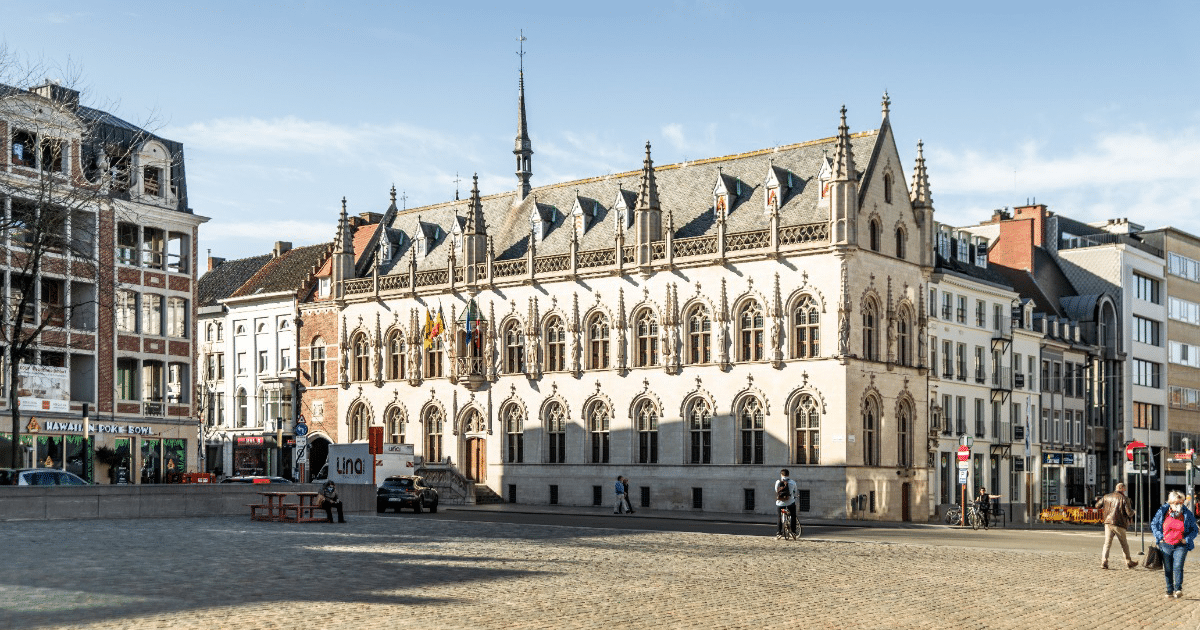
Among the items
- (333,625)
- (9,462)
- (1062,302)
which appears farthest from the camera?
(1062,302)

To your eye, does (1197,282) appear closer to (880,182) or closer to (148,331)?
(880,182)

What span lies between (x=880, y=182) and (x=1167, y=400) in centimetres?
3820

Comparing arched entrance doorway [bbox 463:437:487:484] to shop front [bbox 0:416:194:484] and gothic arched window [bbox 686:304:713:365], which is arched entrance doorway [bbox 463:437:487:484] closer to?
gothic arched window [bbox 686:304:713:365]

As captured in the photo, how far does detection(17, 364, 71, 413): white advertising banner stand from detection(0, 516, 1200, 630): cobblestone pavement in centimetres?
2242

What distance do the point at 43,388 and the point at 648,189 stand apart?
26.7m

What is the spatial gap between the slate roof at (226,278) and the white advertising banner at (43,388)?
2899cm

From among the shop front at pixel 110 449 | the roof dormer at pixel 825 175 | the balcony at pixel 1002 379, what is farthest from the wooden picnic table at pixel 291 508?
the balcony at pixel 1002 379

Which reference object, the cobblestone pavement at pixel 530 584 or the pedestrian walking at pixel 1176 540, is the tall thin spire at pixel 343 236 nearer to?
Result: the cobblestone pavement at pixel 530 584

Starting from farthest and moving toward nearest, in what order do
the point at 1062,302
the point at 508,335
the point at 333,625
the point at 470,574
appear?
the point at 1062,302, the point at 508,335, the point at 470,574, the point at 333,625

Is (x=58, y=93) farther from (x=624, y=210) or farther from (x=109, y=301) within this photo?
(x=624, y=210)

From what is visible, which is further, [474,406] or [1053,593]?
[474,406]

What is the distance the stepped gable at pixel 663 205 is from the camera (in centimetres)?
6244

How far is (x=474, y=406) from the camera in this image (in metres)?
71.4

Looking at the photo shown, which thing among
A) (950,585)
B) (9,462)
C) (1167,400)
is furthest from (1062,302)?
(950,585)
